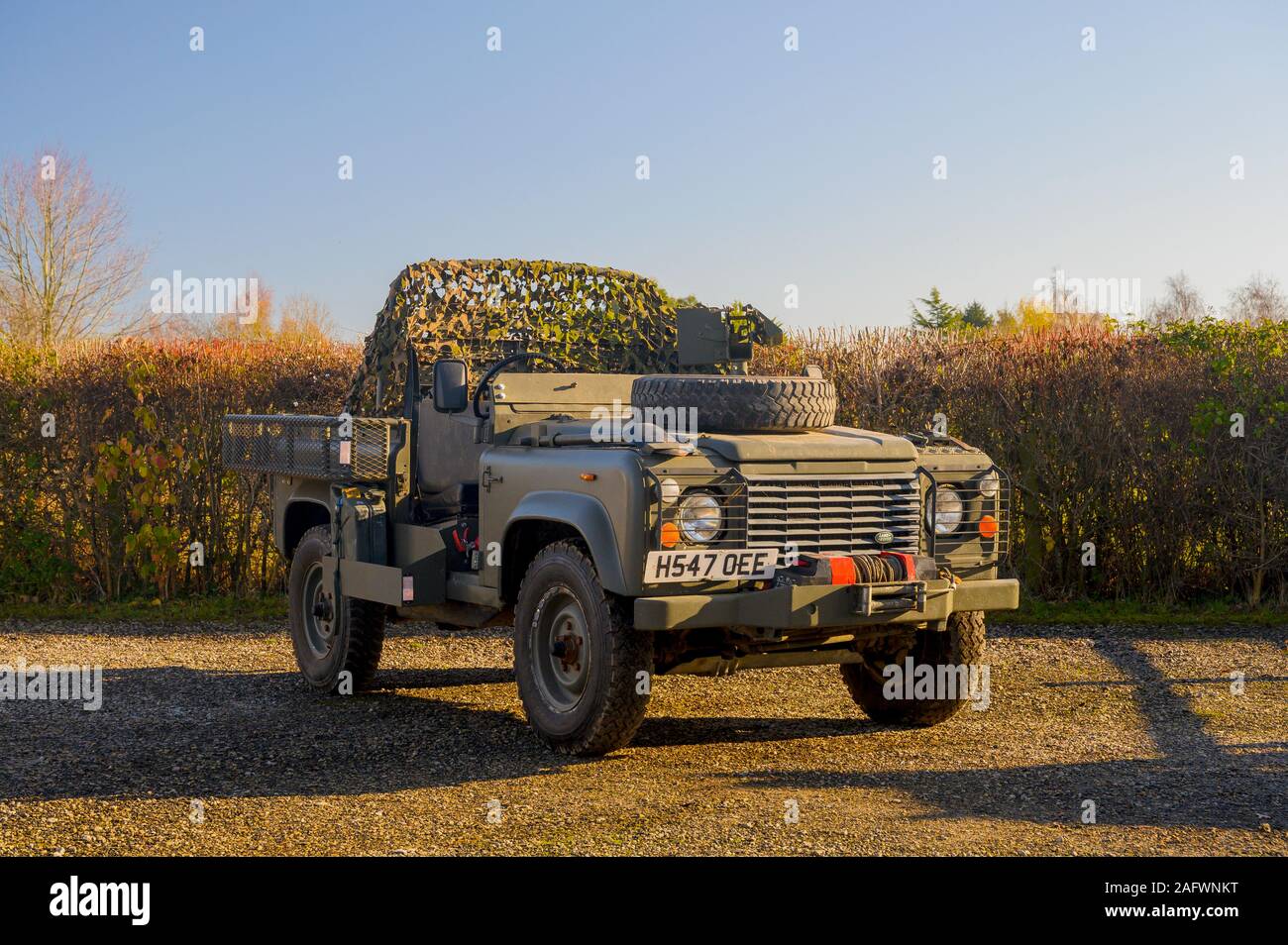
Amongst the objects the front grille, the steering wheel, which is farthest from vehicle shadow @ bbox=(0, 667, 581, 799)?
the steering wheel

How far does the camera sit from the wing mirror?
798cm

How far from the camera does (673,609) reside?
260 inches

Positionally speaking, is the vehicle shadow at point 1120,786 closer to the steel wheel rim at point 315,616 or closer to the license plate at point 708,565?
the license plate at point 708,565

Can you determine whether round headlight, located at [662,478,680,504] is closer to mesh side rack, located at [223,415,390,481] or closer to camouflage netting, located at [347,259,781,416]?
mesh side rack, located at [223,415,390,481]

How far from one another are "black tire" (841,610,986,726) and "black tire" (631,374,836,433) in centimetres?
137

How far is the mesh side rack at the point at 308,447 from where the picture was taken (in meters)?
8.75

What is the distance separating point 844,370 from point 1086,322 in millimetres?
3097

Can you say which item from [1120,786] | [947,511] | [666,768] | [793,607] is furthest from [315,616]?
[1120,786]

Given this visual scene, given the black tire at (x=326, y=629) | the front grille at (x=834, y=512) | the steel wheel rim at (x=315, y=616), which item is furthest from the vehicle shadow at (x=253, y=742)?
the front grille at (x=834, y=512)

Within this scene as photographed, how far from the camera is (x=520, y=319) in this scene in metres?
10.6

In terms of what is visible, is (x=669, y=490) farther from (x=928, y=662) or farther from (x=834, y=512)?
(x=928, y=662)

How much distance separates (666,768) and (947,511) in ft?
6.60

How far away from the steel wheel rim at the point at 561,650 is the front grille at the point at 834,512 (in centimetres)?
99

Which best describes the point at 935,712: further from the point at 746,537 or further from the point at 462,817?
the point at 462,817
